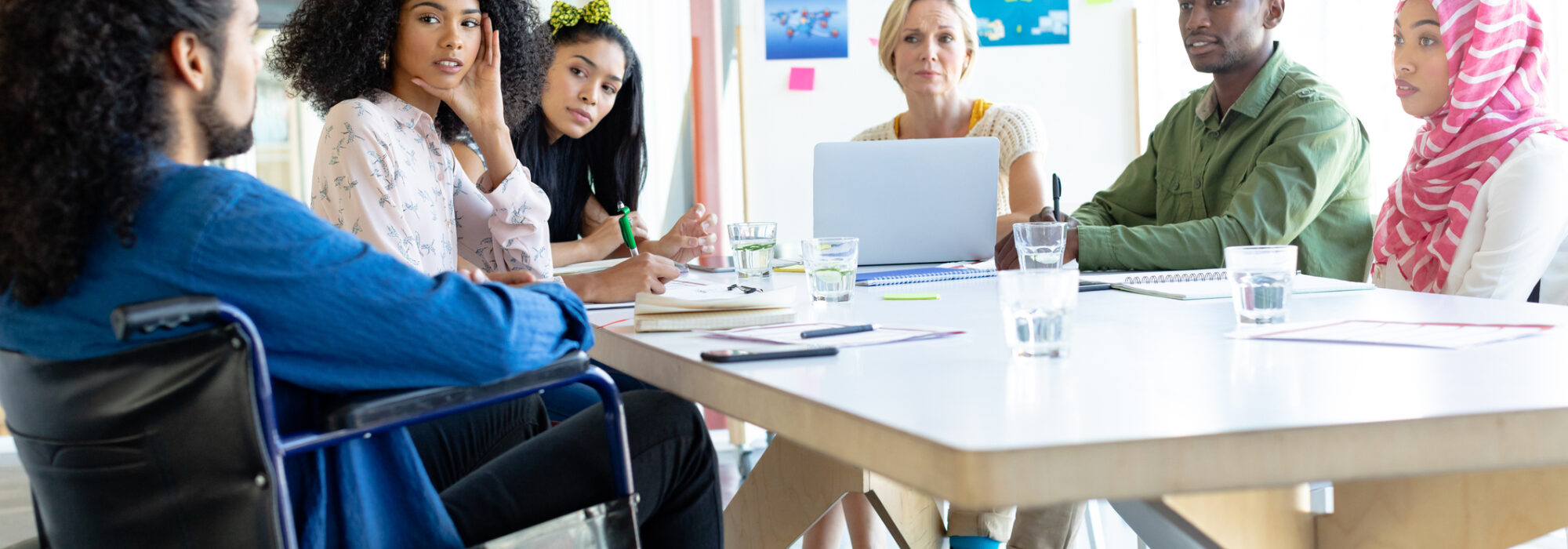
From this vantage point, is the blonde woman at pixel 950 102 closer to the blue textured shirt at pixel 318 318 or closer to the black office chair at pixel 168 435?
the blue textured shirt at pixel 318 318

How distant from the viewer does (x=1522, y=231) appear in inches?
76.4

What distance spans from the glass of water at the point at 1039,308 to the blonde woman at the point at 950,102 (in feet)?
6.40

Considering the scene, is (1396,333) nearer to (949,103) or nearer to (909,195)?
(909,195)

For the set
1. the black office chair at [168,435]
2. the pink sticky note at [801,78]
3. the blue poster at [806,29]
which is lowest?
the black office chair at [168,435]

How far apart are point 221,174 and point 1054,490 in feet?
2.09

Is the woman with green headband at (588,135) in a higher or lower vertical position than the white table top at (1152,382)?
higher

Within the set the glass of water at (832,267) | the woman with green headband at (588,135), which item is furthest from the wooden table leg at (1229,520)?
the woman with green headband at (588,135)

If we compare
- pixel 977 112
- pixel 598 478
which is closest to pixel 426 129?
pixel 598 478

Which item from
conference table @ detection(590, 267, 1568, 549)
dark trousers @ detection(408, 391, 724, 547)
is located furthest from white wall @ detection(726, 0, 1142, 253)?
dark trousers @ detection(408, 391, 724, 547)

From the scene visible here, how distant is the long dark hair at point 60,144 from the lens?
2.51ft

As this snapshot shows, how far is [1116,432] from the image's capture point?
582 millimetres

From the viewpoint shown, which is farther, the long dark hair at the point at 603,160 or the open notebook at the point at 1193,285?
the long dark hair at the point at 603,160

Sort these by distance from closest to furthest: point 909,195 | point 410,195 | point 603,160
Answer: point 410,195 → point 909,195 → point 603,160

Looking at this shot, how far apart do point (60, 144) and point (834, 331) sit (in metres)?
0.63
